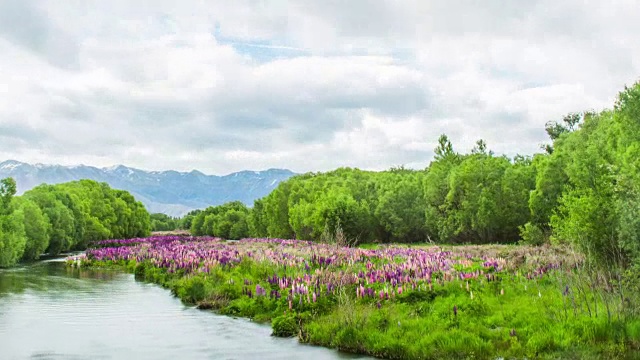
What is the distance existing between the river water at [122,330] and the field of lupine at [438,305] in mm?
1168

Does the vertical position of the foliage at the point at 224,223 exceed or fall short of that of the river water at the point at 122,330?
it exceeds it

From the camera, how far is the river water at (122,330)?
19.3m

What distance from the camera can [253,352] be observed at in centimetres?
1925

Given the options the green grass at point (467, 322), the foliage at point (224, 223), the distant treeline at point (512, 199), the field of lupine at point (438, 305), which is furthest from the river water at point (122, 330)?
the foliage at point (224, 223)

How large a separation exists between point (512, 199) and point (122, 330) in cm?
5766

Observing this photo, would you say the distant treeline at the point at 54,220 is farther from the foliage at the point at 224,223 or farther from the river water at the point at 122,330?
the foliage at the point at 224,223

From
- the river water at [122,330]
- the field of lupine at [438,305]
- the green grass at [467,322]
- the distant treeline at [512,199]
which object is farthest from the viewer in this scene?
the distant treeline at [512,199]

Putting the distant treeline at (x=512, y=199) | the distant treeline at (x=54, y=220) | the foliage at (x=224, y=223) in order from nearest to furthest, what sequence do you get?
1. the distant treeline at (x=512, y=199)
2. the distant treeline at (x=54, y=220)
3. the foliage at (x=224, y=223)

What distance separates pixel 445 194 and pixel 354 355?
66.0m

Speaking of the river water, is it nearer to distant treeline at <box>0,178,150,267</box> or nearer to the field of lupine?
the field of lupine

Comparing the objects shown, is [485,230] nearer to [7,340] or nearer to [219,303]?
[219,303]

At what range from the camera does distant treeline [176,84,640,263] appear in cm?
2642

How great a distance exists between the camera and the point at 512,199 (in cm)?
7188

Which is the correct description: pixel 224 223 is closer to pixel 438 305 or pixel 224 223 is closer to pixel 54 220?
pixel 54 220
